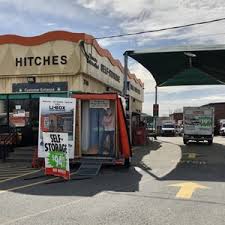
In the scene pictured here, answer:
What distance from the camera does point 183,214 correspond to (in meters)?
8.67

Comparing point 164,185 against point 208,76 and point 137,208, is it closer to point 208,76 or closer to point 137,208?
point 137,208

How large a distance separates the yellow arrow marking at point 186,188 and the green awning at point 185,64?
431 inches

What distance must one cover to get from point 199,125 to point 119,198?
27.1m

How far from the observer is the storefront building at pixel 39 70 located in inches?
898

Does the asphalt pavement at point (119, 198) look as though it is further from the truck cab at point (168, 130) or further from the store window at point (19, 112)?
the truck cab at point (168, 130)

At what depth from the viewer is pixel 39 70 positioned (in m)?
23.3

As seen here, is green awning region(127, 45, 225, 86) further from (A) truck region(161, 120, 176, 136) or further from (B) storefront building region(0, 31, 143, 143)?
(A) truck region(161, 120, 176, 136)

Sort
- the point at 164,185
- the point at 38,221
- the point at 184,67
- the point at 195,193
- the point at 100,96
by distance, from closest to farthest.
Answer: the point at 38,221 < the point at 195,193 < the point at 164,185 < the point at 100,96 < the point at 184,67

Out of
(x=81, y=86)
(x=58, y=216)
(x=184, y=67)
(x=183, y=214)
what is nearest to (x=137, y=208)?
(x=183, y=214)

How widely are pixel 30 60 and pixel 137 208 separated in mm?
15754

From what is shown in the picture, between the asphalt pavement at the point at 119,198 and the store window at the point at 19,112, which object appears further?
the store window at the point at 19,112

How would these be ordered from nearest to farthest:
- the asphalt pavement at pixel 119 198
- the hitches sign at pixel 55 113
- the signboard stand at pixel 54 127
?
1. the asphalt pavement at pixel 119 198
2. the signboard stand at pixel 54 127
3. the hitches sign at pixel 55 113

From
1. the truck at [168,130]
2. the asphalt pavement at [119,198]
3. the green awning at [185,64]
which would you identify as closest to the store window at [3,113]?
the green awning at [185,64]

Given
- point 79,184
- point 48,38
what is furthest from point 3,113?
point 79,184
